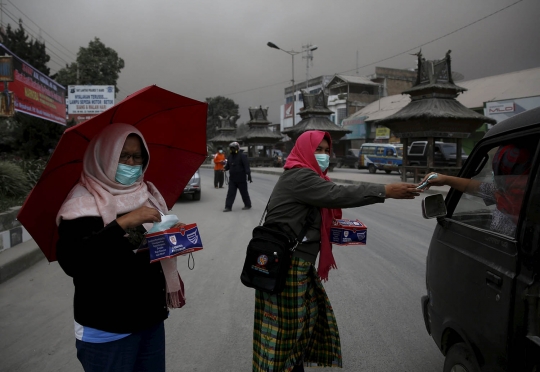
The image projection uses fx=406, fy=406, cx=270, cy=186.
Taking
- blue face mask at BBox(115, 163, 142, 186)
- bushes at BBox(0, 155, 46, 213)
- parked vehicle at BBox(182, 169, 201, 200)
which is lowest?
parked vehicle at BBox(182, 169, 201, 200)

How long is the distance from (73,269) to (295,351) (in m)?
1.44

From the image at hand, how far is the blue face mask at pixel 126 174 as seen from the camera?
6.03ft

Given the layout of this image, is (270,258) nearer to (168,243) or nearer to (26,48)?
(168,243)

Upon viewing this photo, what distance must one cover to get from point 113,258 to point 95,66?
3867 cm

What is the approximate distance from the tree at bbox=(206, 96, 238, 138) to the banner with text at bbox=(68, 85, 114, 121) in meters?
43.2

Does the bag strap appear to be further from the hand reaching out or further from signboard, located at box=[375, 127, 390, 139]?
signboard, located at box=[375, 127, 390, 139]

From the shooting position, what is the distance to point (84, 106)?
24406 mm

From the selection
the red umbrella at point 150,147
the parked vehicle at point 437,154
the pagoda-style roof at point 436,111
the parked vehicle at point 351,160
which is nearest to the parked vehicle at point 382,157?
the parked vehicle at point 437,154

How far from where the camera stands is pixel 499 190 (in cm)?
216

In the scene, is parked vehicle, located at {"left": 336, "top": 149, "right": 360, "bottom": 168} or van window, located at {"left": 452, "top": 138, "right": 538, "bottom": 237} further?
parked vehicle, located at {"left": 336, "top": 149, "right": 360, "bottom": 168}

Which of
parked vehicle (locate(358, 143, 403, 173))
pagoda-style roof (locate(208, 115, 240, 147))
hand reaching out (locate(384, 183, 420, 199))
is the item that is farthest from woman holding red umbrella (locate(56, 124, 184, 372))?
pagoda-style roof (locate(208, 115, 240, 147))

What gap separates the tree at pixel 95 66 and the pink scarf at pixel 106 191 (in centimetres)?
3737

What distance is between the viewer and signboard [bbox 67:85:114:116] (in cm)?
2402

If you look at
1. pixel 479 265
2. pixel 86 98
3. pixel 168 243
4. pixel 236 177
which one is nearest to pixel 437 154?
pixel 236 177
